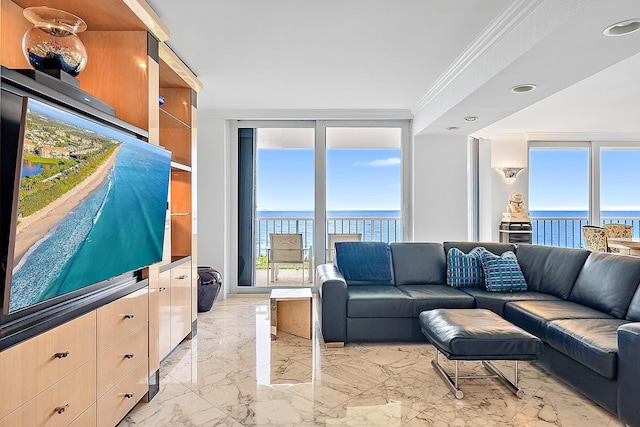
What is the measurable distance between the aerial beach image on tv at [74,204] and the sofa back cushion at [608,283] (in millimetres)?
3354

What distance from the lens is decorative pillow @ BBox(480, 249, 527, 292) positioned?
3.93 m

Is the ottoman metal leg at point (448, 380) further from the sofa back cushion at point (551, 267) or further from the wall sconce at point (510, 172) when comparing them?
the wall sconce at point (510, 172)

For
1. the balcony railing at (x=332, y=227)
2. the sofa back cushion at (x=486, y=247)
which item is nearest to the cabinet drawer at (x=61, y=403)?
the sofa back cushion at (x=486, y=247)

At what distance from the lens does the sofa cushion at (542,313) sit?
3.05 metres

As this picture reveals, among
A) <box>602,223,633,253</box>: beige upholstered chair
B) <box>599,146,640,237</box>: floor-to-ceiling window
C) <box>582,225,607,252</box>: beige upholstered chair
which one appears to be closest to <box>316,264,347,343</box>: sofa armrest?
<box>582,225,607,252</box>: beige upholstered chair

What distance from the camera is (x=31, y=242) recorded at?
1435 mm

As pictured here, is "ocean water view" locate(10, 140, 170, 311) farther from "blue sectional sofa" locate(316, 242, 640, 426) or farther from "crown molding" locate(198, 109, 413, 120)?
"crown molding" locate(198, 109, 413, 120)

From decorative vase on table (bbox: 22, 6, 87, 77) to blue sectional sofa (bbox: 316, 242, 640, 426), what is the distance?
2.54m

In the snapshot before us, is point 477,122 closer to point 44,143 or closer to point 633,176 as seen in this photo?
point 44,143

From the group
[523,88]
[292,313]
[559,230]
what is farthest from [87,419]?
[559,230]

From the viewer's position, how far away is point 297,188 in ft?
19.5

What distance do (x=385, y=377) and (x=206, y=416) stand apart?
128 cm

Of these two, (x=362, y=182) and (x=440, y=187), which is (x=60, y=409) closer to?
(x=440, y=187)

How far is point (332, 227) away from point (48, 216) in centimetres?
520
